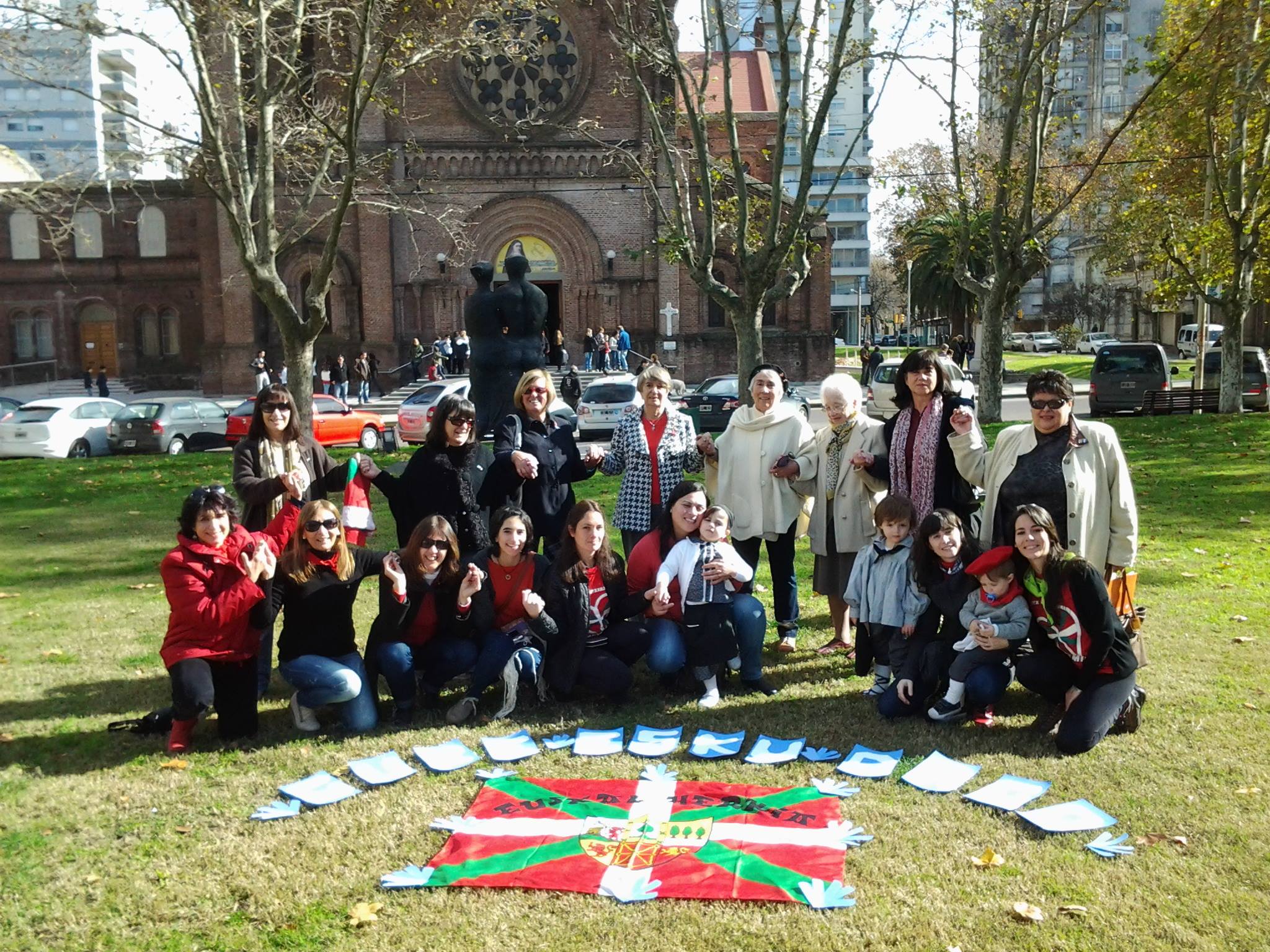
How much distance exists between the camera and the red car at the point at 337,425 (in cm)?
2145

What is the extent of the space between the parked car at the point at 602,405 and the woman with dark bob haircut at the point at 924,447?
1598cm

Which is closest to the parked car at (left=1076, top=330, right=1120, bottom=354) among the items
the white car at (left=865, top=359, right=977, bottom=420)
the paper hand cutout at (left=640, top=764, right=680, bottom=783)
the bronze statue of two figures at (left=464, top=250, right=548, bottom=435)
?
the white car at (left=865, top=359, right=977, bottom=420)

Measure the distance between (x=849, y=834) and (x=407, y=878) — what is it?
1.75 metres

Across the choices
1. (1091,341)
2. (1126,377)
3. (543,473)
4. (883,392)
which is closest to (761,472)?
(543,473)

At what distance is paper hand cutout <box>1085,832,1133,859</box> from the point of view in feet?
13.9

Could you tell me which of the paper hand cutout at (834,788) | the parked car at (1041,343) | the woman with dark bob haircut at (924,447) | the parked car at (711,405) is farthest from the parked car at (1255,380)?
the parked car at (1041,343)

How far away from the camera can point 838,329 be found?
339ft

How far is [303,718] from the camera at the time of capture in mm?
5871

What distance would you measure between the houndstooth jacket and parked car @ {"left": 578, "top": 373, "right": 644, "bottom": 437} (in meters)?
15.5

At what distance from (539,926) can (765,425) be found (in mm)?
3860

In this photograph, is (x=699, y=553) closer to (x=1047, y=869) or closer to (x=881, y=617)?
(x=881, y=617)

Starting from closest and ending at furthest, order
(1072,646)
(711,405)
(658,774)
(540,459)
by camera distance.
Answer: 1. (658,774)
2. (1072,646)
3. (540,459)
4. (711,405)

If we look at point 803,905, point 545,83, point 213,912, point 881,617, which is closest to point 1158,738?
point 881,617

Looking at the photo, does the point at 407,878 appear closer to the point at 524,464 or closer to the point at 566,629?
the point at 566,629
